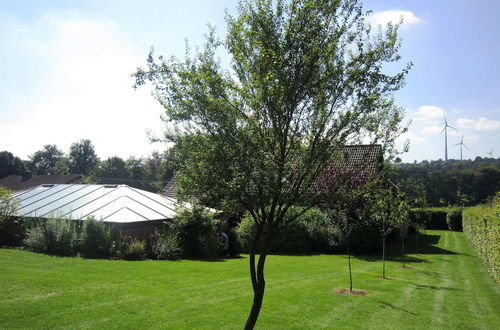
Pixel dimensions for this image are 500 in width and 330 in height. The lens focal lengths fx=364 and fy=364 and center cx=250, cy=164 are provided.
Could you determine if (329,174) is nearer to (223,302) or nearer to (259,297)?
(259,297)

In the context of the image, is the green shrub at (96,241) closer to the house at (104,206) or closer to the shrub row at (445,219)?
the house at (104,206)

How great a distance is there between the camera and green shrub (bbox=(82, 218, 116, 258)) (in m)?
13.6

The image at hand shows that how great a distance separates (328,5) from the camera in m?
4.75

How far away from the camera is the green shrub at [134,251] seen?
13734 millimetres

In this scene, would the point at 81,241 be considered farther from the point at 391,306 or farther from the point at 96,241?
the point at 391,306

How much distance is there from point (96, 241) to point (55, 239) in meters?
1.45

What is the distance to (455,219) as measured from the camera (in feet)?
125

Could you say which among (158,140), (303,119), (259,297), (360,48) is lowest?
(259,297)

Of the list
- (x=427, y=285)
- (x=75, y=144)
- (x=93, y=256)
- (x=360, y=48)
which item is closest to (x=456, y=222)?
(x=427, y=285)

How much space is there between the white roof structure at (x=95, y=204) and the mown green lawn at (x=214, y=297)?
328cm

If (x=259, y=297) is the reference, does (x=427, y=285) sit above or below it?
below

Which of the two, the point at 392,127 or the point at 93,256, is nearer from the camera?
the point at 392,127

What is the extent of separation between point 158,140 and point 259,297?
263 centimetres

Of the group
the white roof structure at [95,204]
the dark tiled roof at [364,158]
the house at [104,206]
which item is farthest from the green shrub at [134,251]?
the dark tiled roof at [364,158]
